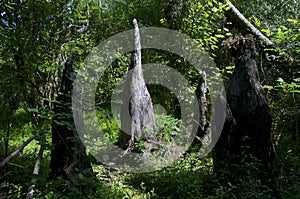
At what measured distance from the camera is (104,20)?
10.1m

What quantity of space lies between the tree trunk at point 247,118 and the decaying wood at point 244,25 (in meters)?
1.44

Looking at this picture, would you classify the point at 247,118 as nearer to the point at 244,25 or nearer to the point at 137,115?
the point at 137,115

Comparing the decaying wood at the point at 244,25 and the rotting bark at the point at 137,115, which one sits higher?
the decaying wood at the point at 244,25

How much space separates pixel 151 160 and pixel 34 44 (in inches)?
161

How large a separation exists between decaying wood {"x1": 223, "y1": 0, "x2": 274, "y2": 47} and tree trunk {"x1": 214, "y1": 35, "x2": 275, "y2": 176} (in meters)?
1.44

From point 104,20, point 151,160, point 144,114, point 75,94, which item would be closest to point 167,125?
point 144,114

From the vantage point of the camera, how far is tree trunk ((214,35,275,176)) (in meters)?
4.04

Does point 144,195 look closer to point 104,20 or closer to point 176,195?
point 176,195

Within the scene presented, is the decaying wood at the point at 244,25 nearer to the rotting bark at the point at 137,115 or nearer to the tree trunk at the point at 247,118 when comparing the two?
the tree trunk at the point at 247,118

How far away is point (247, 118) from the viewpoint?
160 inches

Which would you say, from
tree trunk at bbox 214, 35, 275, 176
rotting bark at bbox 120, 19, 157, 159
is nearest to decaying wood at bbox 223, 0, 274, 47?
tree trunk at bbox 214, 35, 275, 176

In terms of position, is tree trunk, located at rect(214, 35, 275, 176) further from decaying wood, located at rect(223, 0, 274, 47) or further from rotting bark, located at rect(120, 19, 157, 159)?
rotting bark, located at rect(120, 19, 157, 159)

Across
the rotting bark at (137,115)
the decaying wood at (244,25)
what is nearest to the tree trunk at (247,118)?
the decaying wood at (244,25)

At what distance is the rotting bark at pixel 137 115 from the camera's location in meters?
6.28
